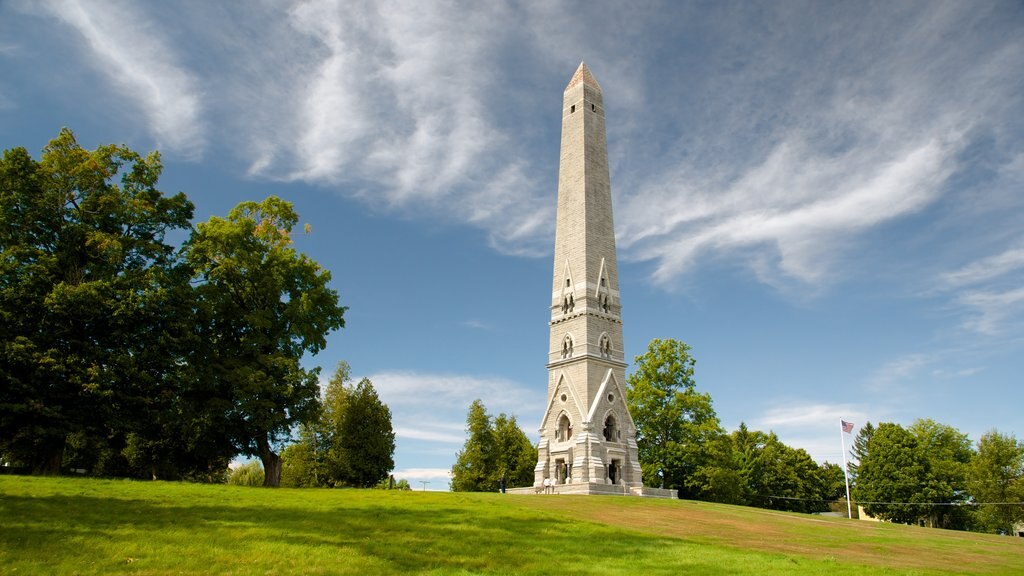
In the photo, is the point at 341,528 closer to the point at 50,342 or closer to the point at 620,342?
the point at 50,342

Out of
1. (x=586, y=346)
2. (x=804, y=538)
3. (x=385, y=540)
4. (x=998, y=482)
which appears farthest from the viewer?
(x=998, y=482)

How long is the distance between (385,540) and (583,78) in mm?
47843

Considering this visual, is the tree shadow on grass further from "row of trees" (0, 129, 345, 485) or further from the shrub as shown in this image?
the shrub

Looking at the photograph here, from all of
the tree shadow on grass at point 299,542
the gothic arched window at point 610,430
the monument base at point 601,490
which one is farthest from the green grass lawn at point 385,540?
the gothic arched window at point 610,430

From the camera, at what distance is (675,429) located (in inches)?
2232

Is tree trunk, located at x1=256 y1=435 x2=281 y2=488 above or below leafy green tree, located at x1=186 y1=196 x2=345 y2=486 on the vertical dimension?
below

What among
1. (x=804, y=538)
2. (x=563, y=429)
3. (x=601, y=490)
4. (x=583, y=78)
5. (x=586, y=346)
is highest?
(x=583, y=78)

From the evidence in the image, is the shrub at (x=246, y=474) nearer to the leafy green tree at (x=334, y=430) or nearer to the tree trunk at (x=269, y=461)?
the leafy green tree at (x=334, y=430)

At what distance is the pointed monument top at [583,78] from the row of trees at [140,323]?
90.9 feet

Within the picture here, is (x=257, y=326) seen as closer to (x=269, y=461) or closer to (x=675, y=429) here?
(x=269, y=461)

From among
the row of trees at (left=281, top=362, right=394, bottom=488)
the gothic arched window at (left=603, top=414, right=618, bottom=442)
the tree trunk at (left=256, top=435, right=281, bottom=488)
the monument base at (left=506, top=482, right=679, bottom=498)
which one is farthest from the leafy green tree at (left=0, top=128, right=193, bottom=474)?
the gothic arched window at (left=603, top=414, right=618, bottom=442)

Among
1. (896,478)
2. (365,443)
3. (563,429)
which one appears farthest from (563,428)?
(896,478)

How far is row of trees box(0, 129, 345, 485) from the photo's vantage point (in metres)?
30.3

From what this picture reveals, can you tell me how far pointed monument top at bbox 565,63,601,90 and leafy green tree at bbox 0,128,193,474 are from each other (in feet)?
114
